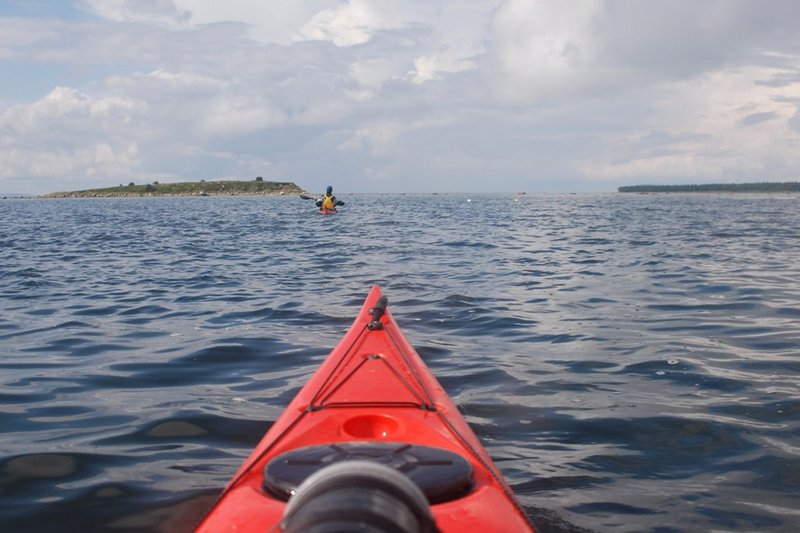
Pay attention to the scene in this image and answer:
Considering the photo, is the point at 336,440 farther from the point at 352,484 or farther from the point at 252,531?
the point at 352,484

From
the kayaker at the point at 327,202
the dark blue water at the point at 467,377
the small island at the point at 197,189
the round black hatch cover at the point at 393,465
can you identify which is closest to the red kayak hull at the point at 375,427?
the round black hatch cover at the point at 393,465

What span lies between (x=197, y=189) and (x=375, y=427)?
128m

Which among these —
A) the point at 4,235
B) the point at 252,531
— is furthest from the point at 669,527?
the point at 4,235

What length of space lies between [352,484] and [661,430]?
404 centimetres

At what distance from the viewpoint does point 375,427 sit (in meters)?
3.47

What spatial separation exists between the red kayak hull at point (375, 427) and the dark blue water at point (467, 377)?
2.94ft

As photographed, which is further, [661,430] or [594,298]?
[594,298]

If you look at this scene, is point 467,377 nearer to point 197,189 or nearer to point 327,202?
point 327,202

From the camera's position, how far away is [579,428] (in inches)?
201

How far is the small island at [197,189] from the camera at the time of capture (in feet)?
393

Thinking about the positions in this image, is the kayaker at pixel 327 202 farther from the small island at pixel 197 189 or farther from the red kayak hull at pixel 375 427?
the small island at pixel 197 189

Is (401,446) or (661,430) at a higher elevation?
(401,446)

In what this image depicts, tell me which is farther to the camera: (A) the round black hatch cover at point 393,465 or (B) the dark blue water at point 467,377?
(B) the dark blue water at point 467,377

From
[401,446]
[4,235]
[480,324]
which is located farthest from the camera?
[4,235]
